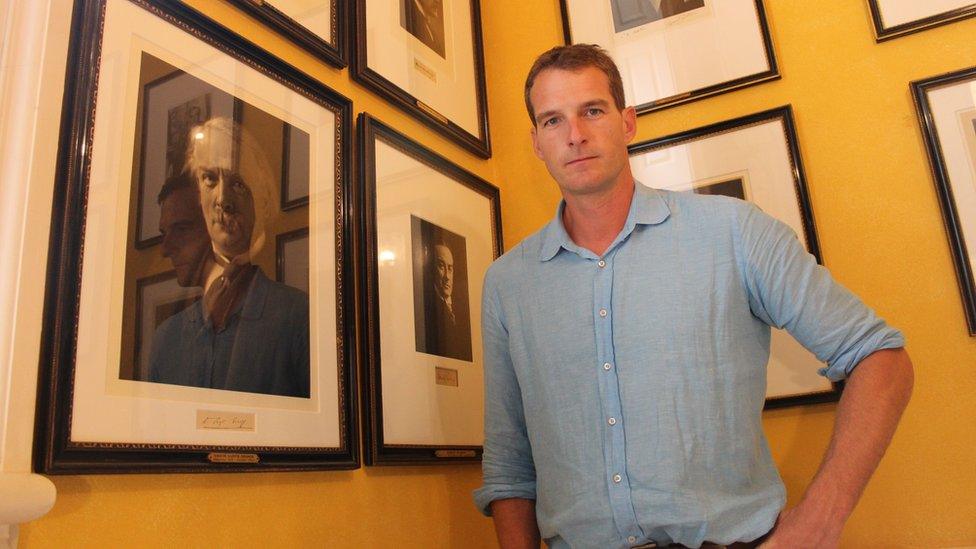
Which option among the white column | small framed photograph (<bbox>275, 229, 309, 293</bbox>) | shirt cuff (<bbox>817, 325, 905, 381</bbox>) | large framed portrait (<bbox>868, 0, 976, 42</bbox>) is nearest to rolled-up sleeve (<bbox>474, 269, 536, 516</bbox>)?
small framed photograph (<bbox>275, 229, 309, 293</bbox>)

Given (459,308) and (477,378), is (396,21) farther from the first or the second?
(477,378)

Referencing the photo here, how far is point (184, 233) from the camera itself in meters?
1.19

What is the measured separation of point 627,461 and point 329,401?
0.55 m

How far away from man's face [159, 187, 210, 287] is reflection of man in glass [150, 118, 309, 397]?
19 millimetres

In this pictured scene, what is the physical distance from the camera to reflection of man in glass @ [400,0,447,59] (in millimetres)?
1933

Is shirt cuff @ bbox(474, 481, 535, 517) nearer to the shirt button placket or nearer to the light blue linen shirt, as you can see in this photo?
the light blue linen shirt

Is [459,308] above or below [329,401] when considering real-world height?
above

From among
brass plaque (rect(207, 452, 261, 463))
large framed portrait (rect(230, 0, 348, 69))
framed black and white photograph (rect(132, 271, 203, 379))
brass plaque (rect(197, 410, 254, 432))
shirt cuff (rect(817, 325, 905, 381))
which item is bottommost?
brass plaque (rect(207, 452, 261, 463))

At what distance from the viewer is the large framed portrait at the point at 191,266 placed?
3.34ft

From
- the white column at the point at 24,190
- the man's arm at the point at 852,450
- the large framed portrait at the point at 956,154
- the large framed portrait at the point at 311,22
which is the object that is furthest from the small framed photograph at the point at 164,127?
the large framed portrait at the point at 956,154

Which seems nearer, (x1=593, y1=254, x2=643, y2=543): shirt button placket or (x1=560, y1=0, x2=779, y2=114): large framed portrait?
(x1=593, y1=254, x2=643, y2=543): shirt button placket

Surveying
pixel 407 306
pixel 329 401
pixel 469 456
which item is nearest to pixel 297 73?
pixel 407 306

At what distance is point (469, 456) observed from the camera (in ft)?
5.75

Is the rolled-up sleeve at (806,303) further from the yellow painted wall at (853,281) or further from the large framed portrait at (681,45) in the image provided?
the large framed portrait at (681,45)
